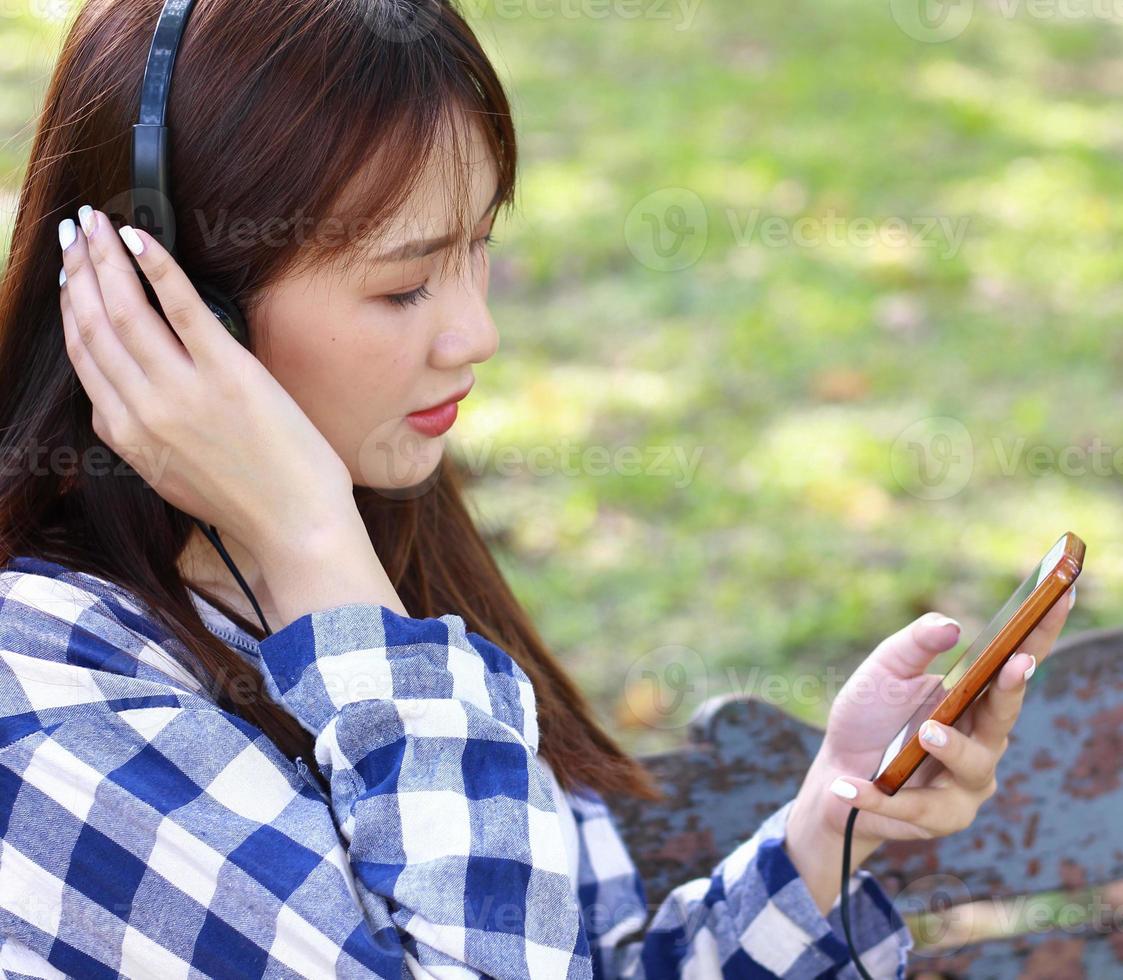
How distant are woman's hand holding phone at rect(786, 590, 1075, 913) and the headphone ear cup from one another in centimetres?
75

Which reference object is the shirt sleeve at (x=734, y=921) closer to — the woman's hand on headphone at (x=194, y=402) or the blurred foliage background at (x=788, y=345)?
the woman's hand on headphone at (x=194, y=402)

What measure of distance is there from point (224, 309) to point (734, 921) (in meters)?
0.89

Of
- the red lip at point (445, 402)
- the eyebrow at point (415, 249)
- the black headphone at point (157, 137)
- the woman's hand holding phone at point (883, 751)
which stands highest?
the black headphone at point (157, 137)

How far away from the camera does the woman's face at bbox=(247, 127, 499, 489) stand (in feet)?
4.51

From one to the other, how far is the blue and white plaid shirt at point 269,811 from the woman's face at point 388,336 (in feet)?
0.77

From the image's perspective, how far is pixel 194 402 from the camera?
1.31m

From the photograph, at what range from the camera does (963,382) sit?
391 cm

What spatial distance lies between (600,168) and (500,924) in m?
4.11

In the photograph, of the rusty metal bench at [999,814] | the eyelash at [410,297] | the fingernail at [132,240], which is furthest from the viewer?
the rusty metal bench at [999,814]

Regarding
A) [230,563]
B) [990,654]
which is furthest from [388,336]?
[990,654]

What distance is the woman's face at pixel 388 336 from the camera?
1376 millimetres

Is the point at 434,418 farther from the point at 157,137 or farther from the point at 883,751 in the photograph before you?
the point at 883,751

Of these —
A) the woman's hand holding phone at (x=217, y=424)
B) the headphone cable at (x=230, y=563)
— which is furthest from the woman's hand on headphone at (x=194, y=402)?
the headphone cable at (x=230, y=563)

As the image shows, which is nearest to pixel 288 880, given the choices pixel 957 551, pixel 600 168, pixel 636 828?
A: pixel 636 828
